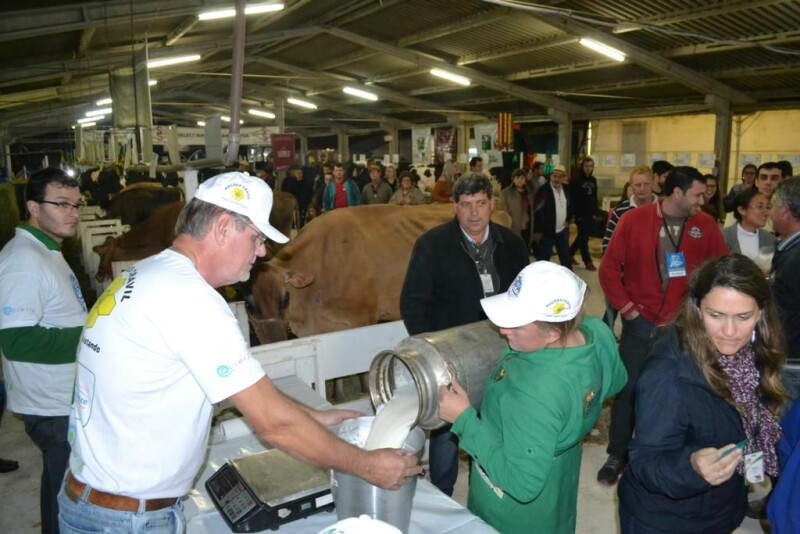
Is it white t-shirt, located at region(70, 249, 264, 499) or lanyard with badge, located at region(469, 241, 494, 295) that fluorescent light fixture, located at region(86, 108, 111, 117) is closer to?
lanyard with badge, located at region(469, 241, 494, 295)

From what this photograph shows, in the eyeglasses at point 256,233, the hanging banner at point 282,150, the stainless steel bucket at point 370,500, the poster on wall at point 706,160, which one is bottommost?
the stainless steel bucket at point 370,500

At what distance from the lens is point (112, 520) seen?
1.82 metres

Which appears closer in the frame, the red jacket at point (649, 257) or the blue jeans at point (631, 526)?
the blue jeans at point (631, 526)

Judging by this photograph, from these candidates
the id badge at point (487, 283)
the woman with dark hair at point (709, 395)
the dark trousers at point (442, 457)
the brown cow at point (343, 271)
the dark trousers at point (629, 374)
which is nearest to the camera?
the woman with dark hair at point (709, 395)

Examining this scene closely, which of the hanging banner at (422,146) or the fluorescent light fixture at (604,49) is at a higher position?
the fluorescent light fixture at (604,49)

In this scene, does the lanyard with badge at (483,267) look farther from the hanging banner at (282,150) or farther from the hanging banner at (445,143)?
the hanging banner at (445,143)

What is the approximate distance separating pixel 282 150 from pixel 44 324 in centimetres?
1151

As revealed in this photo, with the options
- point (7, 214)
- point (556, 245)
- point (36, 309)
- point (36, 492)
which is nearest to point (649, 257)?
point (36, 309)

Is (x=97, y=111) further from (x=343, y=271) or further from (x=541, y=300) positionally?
(x=541, y=300)

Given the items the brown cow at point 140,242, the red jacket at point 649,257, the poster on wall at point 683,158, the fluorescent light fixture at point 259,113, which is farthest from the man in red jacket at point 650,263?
the fluorescent light fixture at point 259,113

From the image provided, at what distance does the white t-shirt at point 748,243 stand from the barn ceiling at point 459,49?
334 cm

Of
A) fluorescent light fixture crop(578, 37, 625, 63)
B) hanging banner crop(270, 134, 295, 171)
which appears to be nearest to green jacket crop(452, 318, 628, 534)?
fluorescent light fixture crop(578, 37, 625, 63)

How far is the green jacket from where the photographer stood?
1867 mm

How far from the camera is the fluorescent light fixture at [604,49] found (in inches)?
487
